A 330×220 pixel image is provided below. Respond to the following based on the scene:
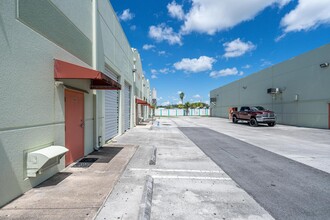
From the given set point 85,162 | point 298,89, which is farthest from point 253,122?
point 85,162

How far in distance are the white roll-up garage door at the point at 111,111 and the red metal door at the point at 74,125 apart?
319 centimetres

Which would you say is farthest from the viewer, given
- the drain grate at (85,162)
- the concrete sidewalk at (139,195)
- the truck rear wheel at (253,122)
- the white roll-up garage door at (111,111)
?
the truck rear wheel at (253,122)

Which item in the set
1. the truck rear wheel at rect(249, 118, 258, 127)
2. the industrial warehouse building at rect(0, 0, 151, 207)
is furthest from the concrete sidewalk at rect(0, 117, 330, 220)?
the truck rear wheel at rect(249, 118, 258, 127)

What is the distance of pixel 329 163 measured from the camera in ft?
20.8

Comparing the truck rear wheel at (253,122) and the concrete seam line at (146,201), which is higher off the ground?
the truck rear wheel at (253,122)

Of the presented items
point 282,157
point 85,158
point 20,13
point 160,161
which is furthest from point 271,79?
point 20,13

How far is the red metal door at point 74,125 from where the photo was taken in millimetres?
5689

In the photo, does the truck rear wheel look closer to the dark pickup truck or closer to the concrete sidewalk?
the dark pickup truck

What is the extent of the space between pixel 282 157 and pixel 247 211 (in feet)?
15.7

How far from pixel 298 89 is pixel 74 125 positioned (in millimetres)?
21915

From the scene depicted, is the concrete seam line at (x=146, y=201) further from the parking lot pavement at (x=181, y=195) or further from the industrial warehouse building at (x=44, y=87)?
the industrial warehouse building at (x=44, y=87)

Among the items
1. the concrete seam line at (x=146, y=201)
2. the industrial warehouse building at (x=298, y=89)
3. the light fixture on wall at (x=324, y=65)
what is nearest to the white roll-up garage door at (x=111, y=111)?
the concrete seam line at (x=146, y=201)

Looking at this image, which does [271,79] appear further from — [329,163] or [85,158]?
[85,158]

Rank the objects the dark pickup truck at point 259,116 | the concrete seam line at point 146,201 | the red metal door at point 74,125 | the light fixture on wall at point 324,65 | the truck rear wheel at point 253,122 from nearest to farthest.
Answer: the concrete seam line at point 146,201 → the red metal door at point 74,125 → the light fixture on wall at point 324,65 → the dark pickup truck at point 259,116 → the truck rear wheel at point 253,122
